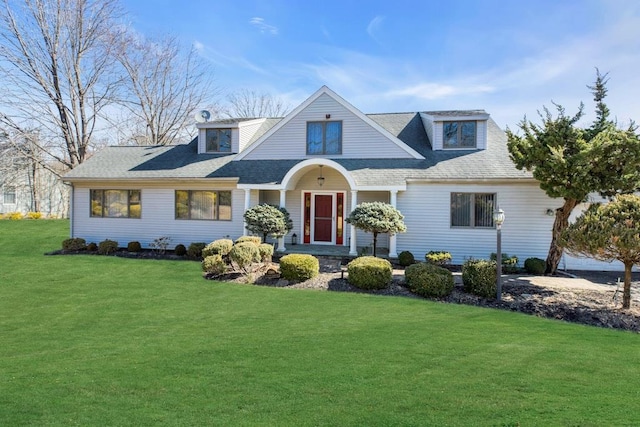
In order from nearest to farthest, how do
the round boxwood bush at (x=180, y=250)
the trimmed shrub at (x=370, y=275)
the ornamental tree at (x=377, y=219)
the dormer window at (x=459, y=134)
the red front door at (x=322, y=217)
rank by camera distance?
1. the trimmed shrub at (x=370, y=275)
2. the ornamental tree at (x=377, y=219)
3. the dormer window at (x=459, y=134)
4. the round boxwood bush at (x=180, y=250)
5. the red front door at (x=322, y=217)

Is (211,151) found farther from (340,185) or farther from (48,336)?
(48,336)

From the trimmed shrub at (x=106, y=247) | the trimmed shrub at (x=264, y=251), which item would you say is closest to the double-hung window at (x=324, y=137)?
the trimmed shrub at (x=264, y=251)

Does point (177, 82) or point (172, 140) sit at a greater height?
point (177, 82)

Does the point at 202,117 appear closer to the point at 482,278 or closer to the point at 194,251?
the point at 194,251

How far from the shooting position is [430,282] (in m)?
10.1

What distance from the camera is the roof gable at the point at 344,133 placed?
16420 millimetres

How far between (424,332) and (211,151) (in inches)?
583

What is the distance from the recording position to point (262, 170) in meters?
16.7

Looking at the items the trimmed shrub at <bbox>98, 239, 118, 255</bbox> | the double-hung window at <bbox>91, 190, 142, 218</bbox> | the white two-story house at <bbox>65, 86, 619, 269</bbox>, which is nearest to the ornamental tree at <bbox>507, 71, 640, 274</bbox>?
the white two-story house at <bbox>65, 86, 619, 269</bbox>

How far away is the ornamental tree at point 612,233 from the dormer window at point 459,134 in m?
7.87

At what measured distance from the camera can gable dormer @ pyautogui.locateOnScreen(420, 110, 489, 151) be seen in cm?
1636

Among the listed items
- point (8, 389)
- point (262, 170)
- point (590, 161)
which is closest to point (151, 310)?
point (8, 389)

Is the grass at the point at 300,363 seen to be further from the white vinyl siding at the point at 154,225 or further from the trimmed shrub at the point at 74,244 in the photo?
the trimmed shrub at the point at 74,244

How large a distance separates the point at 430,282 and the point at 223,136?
12836 mm
